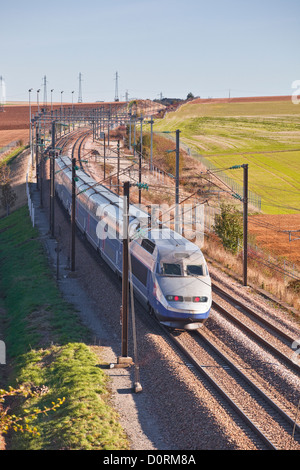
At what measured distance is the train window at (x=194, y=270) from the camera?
21.9 meters

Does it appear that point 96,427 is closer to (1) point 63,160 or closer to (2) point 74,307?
(2) point 74,307

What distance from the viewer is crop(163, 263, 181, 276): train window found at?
21.6m

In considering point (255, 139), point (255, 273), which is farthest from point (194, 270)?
point (255, 139)

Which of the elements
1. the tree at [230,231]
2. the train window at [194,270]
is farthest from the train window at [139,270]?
the tree at [230,231]

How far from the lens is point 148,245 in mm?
23562

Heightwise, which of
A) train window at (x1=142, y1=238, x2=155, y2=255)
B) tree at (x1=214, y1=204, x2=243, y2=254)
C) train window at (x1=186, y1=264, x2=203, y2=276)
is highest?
train window at (x1=142, y1=238, x2=155, y2=255)

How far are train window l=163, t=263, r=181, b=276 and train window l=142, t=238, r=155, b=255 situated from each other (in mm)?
1296

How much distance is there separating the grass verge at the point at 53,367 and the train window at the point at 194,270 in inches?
183

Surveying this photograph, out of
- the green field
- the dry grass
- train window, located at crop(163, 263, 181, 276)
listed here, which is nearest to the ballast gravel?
train window, located at crop(163, 263, 181, 276)

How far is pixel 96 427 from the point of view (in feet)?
49.2

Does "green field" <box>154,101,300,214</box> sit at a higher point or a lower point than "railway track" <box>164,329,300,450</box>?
higher

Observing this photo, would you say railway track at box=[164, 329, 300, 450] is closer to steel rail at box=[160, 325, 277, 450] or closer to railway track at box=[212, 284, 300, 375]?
steel rail at box=[160, 325, 277, 450]

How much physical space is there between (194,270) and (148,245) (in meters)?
2.52

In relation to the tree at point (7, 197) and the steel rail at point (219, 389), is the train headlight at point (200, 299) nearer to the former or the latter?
the steel rail at point (219, 389)
